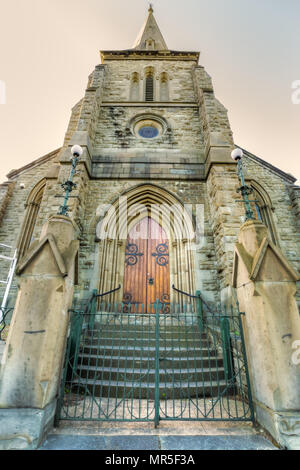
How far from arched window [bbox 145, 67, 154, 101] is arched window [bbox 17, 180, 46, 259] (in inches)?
269

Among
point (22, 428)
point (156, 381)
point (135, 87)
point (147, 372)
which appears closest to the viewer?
point (22, 428)

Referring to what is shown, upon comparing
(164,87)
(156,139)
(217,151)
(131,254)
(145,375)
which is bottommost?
(145,375)

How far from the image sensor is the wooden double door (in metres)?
6.78

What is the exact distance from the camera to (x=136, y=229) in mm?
7762

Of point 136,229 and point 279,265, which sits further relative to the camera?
point 136,229

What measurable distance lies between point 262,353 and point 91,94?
416 inches

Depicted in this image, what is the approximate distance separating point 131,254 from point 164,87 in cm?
937

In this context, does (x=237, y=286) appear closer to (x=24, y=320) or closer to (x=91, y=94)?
(x=24, y=320)

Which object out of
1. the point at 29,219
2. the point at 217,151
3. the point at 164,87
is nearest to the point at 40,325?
the point at 217,151

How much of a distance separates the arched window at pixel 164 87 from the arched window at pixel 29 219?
7358mm

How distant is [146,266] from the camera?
7199 mm

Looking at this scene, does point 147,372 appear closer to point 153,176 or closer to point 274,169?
point 153,176

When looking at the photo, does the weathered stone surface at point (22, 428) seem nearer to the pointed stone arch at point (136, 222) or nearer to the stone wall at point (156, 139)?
the pointed stone arch at point (136, 222)
